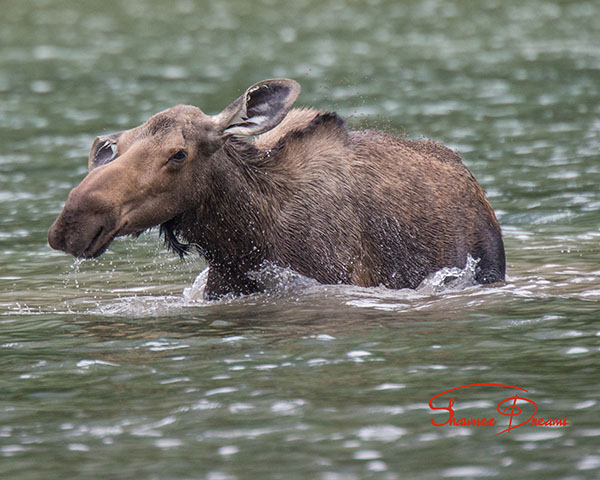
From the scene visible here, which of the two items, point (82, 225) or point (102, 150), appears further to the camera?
point (102, 150)

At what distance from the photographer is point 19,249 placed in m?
13.9

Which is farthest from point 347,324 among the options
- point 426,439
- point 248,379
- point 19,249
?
point 19,249

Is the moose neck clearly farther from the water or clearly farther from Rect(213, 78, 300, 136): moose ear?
the water

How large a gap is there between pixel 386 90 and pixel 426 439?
61.9 ft

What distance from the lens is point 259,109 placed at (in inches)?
393

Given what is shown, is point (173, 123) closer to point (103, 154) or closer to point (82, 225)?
point (103, 154)

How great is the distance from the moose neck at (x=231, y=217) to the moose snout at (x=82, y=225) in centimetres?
94

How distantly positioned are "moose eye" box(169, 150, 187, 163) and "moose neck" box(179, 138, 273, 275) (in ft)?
0.92

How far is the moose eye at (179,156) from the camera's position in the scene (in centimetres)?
949

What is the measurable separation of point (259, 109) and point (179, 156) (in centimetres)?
81

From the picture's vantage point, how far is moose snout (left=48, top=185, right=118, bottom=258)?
886 centimetres
